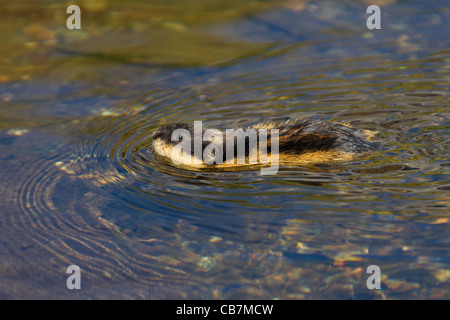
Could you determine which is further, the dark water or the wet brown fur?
the wet brown fur

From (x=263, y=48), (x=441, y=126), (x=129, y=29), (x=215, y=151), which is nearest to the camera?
(x=215, y=151)

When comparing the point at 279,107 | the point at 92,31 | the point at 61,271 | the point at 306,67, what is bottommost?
the point at 61,271

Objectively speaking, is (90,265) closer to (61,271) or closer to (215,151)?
(61,271)

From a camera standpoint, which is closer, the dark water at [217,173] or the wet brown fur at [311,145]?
the dark water at [217,173]

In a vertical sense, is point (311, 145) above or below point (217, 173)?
above

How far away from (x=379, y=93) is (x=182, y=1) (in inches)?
175

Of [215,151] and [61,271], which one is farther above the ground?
[215,151]

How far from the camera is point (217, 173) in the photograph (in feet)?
18.3

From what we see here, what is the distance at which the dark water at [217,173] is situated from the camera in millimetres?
4277

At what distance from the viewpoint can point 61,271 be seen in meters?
4.40

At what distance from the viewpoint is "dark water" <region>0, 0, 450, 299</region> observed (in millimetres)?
4277

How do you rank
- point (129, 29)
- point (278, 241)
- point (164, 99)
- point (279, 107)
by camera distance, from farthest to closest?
point (129, 29) → point (164, 99) → point (279, 107) → point (278, 241)

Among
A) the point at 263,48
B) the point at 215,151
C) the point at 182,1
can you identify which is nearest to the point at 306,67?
the point at 263,48

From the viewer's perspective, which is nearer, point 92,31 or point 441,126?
point 441,126
